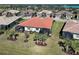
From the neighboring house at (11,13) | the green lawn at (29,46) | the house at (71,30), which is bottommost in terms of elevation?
the green lawn at (29,46)

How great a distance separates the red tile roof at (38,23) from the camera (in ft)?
7.86

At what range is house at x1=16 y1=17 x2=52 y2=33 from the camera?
239 centimetres

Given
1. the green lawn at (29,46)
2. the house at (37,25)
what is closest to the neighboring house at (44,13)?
the house at (37,25)

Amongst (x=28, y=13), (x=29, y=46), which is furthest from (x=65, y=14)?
(x=29, y=46)

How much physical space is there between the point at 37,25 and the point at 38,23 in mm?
28

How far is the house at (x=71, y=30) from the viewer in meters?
2.34

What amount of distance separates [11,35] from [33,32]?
258 mm

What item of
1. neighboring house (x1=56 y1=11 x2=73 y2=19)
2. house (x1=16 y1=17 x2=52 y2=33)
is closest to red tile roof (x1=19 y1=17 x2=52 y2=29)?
house (x1=16 y1=17 x2=52 y2=33)

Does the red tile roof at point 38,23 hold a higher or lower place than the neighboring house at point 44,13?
lower

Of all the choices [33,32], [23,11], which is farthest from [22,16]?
[33,32]

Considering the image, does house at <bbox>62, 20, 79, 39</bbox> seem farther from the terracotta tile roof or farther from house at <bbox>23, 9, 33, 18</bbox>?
house at <bbox>23, 9, 33, 18</bbox>

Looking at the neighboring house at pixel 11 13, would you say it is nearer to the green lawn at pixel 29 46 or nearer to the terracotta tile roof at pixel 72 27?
the green lawn at pixel 29 46

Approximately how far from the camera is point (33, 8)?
2396 millimetres
